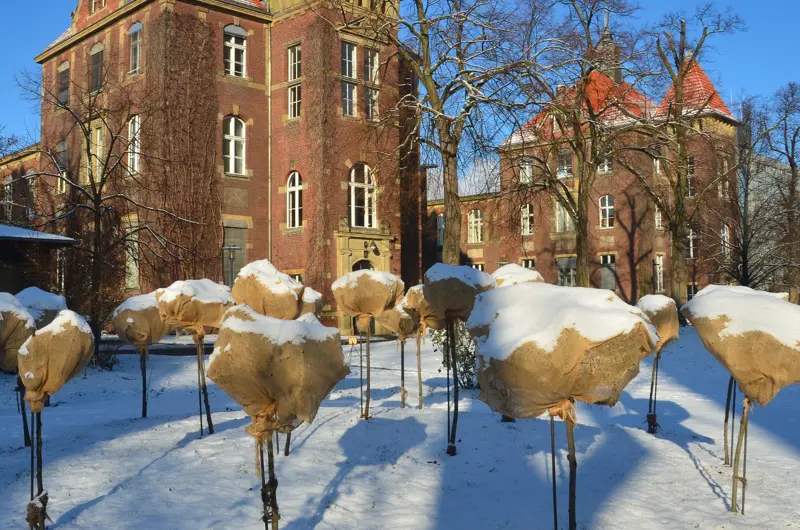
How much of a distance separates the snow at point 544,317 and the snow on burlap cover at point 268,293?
3.56 metres

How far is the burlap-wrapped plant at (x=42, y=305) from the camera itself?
41.3 feet

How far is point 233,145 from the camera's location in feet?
99.3

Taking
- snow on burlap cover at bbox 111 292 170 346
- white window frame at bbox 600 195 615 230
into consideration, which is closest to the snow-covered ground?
snow on burlap cover at bbox 111 292 170 346

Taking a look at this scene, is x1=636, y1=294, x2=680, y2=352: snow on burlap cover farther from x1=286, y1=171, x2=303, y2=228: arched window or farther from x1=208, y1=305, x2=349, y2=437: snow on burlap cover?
x1=286, y1=171, x2=303, y2=228: arched window

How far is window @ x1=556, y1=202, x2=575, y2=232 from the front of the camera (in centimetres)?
4028

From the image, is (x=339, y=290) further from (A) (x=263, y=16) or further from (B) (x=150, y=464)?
(A) (x=263, y=16)

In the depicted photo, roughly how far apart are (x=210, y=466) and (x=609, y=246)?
→ 33.0 m

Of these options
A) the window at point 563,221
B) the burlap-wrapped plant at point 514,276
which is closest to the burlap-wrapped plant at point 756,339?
the burlap-wrapped plant at point 514,276

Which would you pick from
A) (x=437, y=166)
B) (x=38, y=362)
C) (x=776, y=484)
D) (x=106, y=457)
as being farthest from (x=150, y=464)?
(x=437, y=166)

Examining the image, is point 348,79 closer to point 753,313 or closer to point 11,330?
point 11,330

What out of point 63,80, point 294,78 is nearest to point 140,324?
point 294,78

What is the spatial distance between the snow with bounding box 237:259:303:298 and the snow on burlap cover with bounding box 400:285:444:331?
1948 millimetres

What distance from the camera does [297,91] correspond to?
30969mm

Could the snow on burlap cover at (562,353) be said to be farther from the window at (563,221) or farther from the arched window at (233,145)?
the window at (563,221)
